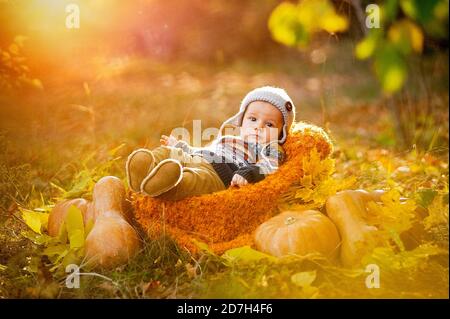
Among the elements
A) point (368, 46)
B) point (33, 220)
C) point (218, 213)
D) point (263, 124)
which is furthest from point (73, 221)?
point (368, 46)

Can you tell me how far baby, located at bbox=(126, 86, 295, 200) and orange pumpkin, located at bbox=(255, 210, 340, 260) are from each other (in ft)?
0.78

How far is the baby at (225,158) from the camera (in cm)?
220

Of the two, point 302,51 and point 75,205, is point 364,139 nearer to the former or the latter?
point 75,205

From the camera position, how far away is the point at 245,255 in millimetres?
2137

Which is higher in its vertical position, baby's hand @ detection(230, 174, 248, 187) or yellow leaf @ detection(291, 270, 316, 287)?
baby's hand @ detection(230, 174, 248, 187)

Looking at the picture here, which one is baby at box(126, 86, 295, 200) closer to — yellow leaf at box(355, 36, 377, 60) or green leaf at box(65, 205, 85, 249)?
green leaf at box(65, 205, 85, 249)

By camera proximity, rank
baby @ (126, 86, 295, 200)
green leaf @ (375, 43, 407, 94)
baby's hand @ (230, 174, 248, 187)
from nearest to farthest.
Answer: green leaf @ (375, 43, 407, 94) → baby @ (126, 86, 295, 200) → baby's hand @ (230, 174, 248, 187)

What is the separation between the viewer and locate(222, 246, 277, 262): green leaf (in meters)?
2.11

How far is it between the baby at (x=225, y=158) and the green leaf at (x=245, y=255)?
308mm

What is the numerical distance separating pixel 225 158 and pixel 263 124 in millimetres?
245

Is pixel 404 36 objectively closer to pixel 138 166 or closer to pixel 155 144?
pixel 138 166

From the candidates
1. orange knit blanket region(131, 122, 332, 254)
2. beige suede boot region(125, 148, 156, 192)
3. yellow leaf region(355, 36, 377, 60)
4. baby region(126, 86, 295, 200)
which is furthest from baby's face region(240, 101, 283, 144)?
yellow leaf region(355, 36, 377, 60)

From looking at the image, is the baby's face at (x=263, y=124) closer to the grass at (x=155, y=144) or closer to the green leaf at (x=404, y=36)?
the grass at (x=155, y=144)
